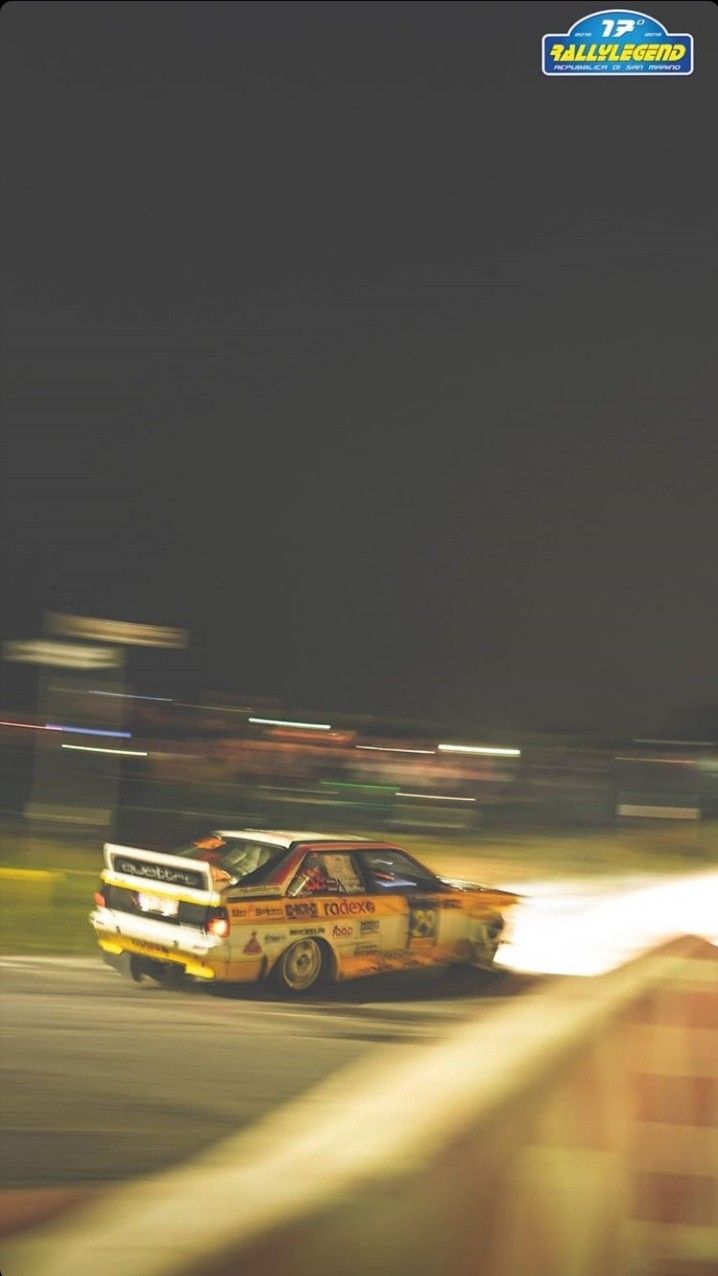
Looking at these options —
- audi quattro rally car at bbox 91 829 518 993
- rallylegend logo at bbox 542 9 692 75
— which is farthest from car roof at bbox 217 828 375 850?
rallylegend logo at bbox 542 9 692 75

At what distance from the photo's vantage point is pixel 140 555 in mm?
1955

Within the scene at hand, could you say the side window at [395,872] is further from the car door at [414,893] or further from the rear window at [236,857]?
the rear window at [236,857]

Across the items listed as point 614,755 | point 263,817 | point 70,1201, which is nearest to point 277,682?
point 263,817

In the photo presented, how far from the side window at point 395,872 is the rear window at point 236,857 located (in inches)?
5.7

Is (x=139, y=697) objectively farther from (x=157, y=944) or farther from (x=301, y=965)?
(x=301, y=965)

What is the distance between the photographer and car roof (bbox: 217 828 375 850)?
5.94 feet

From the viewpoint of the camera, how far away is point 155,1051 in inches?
68.8

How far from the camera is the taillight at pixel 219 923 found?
6.21 ft

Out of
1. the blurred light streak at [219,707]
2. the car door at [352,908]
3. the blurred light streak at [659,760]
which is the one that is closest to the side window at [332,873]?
the car door at [352,908]

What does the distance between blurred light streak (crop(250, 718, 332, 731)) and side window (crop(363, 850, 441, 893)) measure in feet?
0.69

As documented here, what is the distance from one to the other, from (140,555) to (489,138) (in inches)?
37.0

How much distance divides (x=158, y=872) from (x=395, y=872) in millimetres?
391

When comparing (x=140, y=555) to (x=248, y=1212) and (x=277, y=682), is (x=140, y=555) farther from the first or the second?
(x=248, y=1212)

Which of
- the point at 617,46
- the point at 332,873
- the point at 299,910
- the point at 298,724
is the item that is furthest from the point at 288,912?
the point at 617,46
